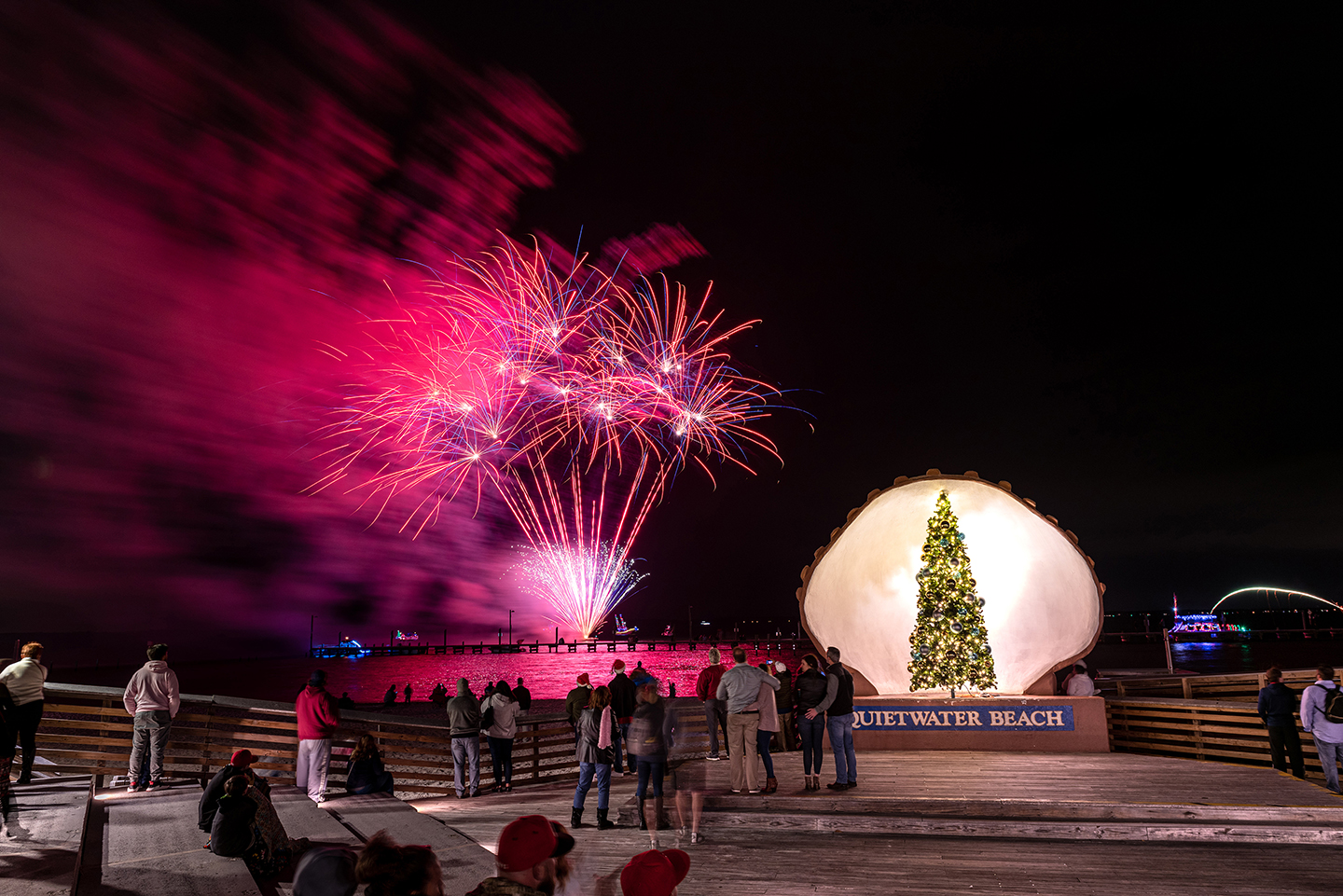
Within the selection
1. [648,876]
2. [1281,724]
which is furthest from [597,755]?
[1281,724]

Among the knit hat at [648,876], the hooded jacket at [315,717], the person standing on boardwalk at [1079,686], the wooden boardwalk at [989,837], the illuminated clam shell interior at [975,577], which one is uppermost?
the illuminated clam shell interior at [975,577]

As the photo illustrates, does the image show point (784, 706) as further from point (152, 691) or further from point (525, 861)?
point (525, 861)

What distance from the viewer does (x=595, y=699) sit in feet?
30.4

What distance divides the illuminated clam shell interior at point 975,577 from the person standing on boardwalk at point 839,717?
6.01 metres

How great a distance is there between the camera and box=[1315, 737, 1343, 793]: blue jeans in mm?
9508

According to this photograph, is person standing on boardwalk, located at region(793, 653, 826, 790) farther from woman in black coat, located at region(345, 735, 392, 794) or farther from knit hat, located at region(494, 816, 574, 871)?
knit hat, located at region(494, 816, 574, 871)

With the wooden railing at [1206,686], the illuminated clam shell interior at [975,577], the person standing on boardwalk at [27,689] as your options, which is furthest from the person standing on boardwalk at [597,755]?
the wooden railing at [1206,686]

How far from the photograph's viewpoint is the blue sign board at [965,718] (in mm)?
12703

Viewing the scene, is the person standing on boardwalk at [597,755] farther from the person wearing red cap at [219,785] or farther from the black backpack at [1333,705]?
the black backpack at [1333,705]

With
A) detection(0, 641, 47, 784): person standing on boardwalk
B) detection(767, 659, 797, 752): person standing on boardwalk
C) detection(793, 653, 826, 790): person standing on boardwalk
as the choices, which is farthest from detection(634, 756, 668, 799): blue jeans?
detection(0, 641, 47, 784): person standing on boardwalk

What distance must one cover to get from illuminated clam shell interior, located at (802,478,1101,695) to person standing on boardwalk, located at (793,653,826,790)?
20.2 feet

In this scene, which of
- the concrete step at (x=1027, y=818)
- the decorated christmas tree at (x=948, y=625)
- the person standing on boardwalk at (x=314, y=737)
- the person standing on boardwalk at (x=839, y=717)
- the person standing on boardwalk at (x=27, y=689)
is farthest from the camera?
the decorated christmas tree at (x=948, y=625)

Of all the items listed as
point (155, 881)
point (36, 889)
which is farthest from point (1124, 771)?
point (36, 889)

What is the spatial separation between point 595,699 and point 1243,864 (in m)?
6.70
